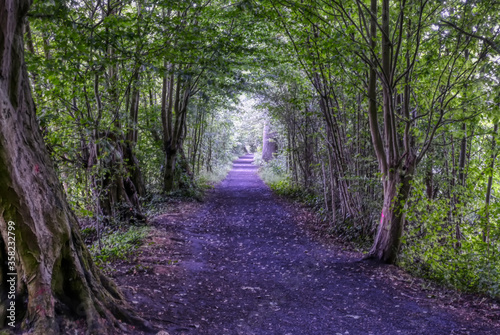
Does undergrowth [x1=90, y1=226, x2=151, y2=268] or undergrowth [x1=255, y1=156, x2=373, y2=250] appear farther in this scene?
undergrowth [x1=255, y1=156, x2=373, y2=250]

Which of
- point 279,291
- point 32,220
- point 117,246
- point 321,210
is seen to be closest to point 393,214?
point 279,291

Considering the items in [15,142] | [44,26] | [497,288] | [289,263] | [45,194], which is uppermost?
[44,26]

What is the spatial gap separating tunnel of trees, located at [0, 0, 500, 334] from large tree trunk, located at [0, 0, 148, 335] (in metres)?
0.01

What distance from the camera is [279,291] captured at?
5102 millimetres

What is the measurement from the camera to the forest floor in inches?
152

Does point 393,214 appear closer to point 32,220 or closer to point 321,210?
point 321,210

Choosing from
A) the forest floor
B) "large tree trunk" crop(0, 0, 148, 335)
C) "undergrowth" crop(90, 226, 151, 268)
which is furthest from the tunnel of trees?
"undergrowth" crop(90, 226, 151, 268)

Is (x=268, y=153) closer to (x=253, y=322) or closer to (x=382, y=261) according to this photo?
(x=382, y=261)

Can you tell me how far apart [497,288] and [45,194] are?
500 cm

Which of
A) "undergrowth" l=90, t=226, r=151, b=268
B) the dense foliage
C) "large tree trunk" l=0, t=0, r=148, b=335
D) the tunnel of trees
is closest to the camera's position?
"large tree trunk" l=0, t=0, r=148, b=335

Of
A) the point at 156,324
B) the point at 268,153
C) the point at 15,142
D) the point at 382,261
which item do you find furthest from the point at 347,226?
the point at 268,153

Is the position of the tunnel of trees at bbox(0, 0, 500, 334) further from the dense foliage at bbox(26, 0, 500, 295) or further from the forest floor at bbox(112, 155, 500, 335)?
the forest floor at bbox(112, 155, 500, 335)

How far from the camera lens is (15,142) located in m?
2.53

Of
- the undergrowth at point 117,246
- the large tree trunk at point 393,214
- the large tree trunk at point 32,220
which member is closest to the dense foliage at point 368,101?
the large tree trunk at point 393,214
